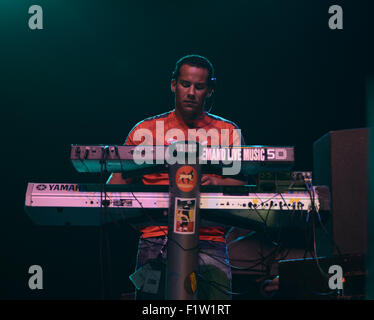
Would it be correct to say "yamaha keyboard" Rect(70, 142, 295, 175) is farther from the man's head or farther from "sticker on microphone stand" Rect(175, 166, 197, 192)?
the man's head

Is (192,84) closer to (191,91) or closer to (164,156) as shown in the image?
(191,91)

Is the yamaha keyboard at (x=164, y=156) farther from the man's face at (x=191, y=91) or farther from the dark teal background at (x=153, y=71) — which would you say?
the dark teal background at (x=153, y=71)

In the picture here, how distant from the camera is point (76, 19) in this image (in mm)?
3082

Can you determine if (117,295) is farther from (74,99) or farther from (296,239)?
(74,99)

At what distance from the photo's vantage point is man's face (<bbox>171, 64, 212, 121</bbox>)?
2213 millimetres

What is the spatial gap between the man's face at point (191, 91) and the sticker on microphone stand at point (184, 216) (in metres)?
1.09

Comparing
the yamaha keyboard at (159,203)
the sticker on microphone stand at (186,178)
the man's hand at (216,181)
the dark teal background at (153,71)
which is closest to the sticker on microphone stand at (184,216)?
the sticker on microphone stand at (186,178)

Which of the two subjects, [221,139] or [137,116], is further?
[137,116]

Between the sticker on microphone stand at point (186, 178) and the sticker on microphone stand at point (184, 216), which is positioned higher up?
the sticker on microphone stand at point (186, 178)

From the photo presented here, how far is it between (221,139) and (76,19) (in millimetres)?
1954

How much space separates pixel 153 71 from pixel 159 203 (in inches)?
77.4

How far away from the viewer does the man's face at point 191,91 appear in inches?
87.1
